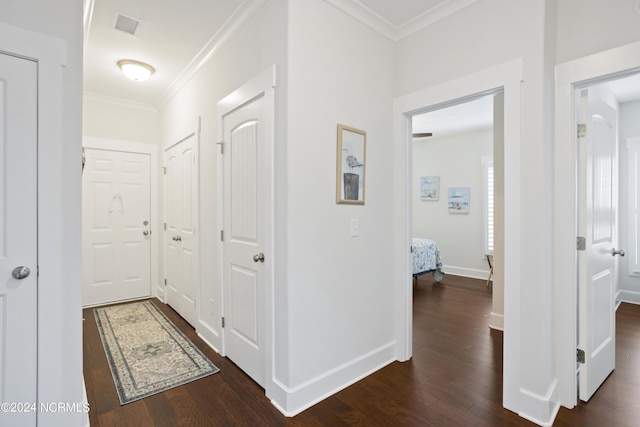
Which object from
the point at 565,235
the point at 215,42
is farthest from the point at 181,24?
the point at 565,235

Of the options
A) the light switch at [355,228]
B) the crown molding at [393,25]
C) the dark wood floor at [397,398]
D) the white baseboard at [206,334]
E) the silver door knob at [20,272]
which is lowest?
the dark wood floor at [397,398]

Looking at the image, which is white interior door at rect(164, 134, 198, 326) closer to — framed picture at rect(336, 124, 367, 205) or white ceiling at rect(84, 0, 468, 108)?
white ceiling at rect(84, 0, 468, 108)

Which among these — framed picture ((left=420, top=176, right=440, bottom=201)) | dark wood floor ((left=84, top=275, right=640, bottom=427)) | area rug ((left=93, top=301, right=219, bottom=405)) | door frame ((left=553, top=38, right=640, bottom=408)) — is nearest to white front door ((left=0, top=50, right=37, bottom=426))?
dark wood floor ((left=84, top=275, right=640, bottom=427))

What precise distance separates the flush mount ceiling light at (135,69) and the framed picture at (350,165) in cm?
233

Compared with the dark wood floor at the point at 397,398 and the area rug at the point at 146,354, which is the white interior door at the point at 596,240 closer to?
the dark wood floor at the point at 397,398

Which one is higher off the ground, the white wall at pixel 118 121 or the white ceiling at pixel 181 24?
the white ceiling at pixel 181 24

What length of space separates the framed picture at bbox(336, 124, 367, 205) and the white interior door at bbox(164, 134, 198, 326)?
1750mm

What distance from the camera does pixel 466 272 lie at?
593cm

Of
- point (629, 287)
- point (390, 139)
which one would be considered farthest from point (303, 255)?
point (629, 287)

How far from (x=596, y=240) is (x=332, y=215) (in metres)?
1.81

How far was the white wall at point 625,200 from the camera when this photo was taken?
4.16m

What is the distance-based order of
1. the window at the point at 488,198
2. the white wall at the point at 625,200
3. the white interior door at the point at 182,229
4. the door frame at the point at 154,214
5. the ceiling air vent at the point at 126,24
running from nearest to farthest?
the ceiling air vent at the point at 126,24
the white interior door at the point at 182,229
the white wall at the point at 625,200
the door frame at the point at 154,214
the window at the point at 488,198

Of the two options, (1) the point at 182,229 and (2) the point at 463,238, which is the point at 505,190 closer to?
(1) the point at 182,229

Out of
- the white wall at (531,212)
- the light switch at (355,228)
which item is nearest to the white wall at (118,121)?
the light switch at (355,228)
